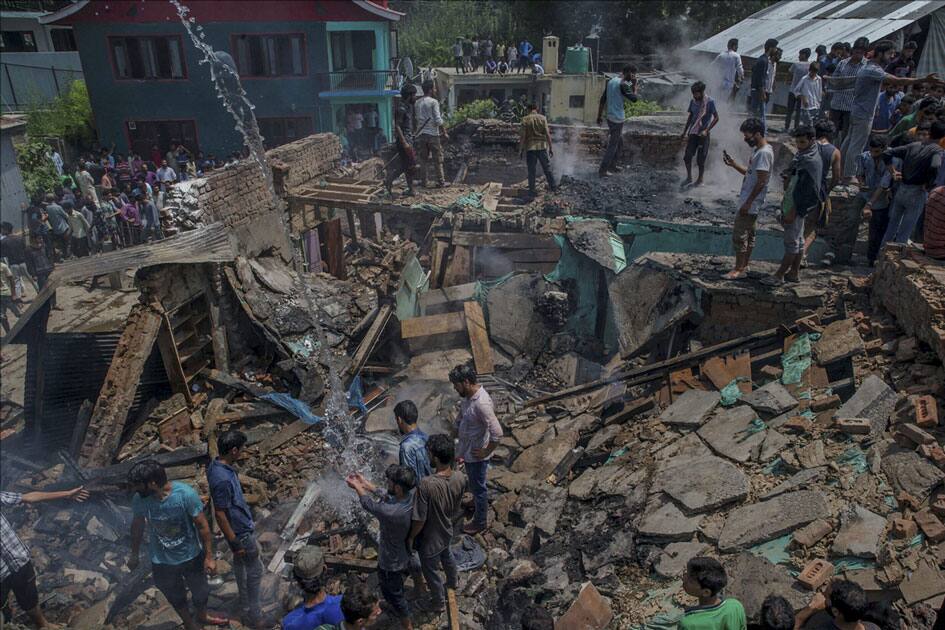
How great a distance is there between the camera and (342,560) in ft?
19.4

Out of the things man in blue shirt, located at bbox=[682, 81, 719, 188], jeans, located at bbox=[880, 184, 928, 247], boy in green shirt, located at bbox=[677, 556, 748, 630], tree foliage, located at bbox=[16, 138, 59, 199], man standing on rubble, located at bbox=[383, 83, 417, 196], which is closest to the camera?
boy in green shirt, located at bbox=[677, 556, 748, 630]

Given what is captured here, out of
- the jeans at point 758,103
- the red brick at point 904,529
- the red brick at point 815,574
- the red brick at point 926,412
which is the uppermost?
the jeans at point 758,103

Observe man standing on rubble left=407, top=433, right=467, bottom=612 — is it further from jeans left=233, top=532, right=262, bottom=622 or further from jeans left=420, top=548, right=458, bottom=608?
jeans left=233, top=532, right=262, bottom=622

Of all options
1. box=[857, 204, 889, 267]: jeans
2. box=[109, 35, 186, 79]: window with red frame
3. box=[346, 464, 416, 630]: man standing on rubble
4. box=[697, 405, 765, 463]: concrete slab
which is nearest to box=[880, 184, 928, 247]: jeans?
box=[857, 204, 889, 267]: jeans

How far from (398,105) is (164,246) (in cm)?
539

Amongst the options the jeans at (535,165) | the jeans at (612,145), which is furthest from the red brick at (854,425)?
the jeans at (612,145)

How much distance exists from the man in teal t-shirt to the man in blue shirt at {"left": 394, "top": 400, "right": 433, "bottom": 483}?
1525mm

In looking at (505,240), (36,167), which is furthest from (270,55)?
(505,240)

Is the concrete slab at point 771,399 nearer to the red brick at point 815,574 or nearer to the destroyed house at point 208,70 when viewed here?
the red brick at point 815,574

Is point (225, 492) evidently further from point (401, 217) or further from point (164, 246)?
point (401, 217)

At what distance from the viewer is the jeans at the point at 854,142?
9734 mm

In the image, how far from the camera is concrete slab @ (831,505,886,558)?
4.20 meters

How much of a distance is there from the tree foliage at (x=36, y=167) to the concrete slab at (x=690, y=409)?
18.6 m

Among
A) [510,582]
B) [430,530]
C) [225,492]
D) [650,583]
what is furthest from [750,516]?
[225,492]
